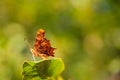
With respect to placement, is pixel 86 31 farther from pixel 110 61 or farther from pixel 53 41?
pixel 53 41

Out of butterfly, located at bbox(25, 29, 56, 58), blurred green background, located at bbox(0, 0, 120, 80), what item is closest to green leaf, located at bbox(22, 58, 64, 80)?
butterfly, located at bbox(25, 29, 56, 58)

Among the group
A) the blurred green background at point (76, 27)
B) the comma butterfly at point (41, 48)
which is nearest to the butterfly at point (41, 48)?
the comma butterfly at point (41, 48)

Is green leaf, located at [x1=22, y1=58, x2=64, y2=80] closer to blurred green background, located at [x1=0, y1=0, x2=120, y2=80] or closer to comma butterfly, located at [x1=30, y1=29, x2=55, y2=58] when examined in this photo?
comma butterfly, located at [x1=30, y1=29, x2=55, y2=58]

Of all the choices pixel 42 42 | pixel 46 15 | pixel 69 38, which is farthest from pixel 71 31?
pixel 42 42

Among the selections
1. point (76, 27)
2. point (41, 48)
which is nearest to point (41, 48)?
point (41, 48)

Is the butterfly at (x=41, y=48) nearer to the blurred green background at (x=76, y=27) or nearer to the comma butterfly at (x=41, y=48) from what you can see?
the comma butterfly at (x=41, y=48)

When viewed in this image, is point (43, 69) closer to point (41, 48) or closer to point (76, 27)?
point (41, 48)
